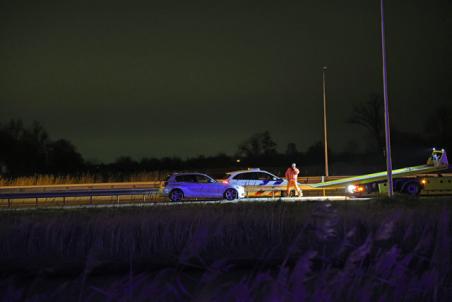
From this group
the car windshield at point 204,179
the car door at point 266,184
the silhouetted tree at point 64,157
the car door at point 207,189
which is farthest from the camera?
the silhouetted tree at point 64,157

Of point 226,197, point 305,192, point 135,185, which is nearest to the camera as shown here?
point 226,197

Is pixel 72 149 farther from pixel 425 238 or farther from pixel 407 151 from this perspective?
pixel 425 238

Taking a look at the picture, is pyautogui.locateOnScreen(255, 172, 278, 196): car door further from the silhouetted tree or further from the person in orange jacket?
the silhouetted tree

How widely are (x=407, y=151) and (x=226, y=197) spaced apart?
57.4m

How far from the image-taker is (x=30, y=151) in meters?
78.2

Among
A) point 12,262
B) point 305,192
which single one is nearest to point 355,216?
point 12,262

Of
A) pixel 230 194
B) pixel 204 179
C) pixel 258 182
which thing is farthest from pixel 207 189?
pixel 258 182

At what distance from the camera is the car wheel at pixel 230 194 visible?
28062 millimetres

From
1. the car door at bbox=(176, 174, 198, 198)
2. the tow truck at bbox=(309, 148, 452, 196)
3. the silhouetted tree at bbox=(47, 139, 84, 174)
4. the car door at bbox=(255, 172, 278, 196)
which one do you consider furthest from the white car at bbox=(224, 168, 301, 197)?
the silhouetted tree at bbox=(47, 139, 84, 174)

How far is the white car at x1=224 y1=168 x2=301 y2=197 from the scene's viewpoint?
94.4 feet

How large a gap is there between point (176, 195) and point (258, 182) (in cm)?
417

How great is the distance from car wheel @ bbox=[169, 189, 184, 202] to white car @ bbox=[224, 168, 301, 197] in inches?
93.8

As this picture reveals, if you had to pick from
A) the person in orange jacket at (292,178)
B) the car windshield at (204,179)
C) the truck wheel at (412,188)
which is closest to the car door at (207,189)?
the car windshield at (204,179)

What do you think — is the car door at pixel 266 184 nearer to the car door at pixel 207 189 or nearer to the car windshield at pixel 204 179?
the car door at pixel 207 189
